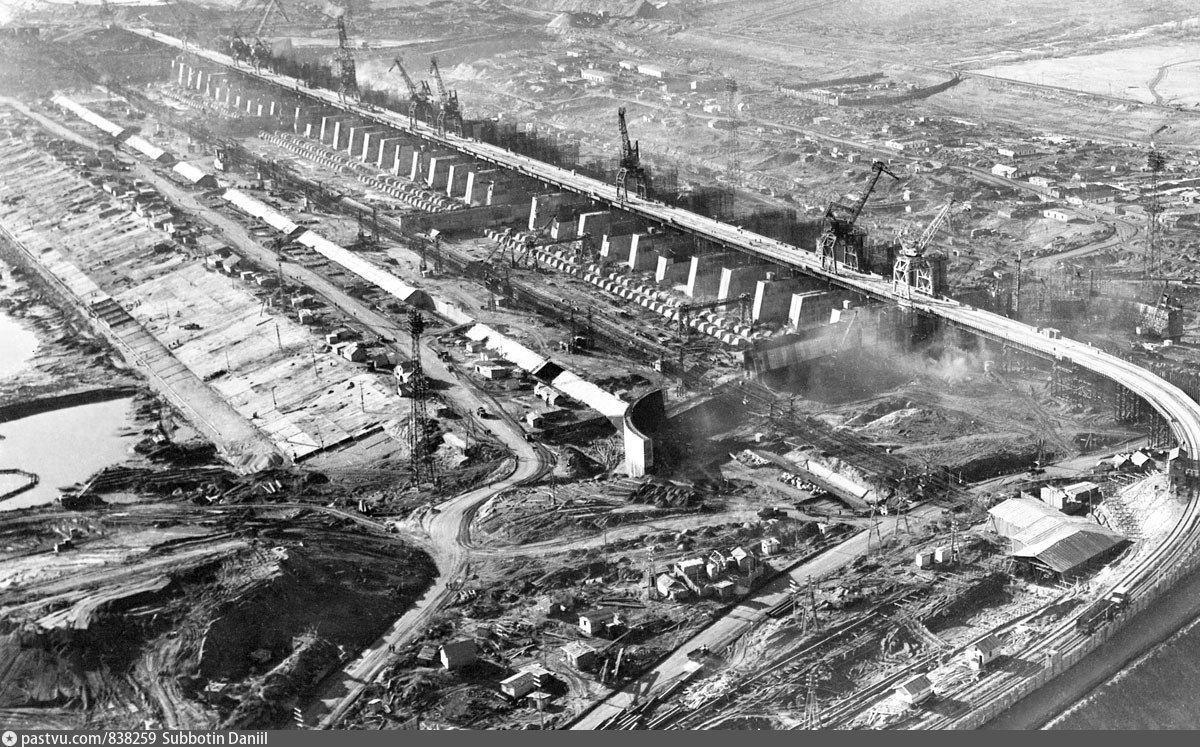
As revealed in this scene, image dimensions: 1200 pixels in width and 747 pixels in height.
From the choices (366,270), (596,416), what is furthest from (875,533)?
(366,270)

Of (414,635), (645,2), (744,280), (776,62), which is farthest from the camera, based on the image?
(645,2)

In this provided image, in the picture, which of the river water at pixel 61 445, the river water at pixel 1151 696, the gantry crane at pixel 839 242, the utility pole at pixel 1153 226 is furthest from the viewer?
the utility pole at pixel 1153 226

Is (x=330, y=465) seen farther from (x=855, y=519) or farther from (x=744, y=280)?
(x=744, y=280)

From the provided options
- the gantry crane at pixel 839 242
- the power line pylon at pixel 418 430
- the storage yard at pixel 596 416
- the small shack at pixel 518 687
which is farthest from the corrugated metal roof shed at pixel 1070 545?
the gantry crane at pixel 839 242

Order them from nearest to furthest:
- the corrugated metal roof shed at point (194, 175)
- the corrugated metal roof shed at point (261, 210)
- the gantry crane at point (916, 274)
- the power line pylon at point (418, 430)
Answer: the power line pylon at point (418, 430) → the gantry crane at point (916, 274) → the corrugated metal roof shed at point (261, 210) → the corrugated metal roof shed at point (194, 175)

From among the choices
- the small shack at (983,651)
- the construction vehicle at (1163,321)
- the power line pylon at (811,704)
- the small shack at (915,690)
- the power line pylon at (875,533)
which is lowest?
the power line pylon at (811,704)

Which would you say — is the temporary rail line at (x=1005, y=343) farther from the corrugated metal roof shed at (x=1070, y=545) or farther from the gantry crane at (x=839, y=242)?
the corrugated metal roof shed at (x=1070, y=545)

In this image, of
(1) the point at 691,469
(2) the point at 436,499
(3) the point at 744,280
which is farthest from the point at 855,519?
(3) the point at 744,280
